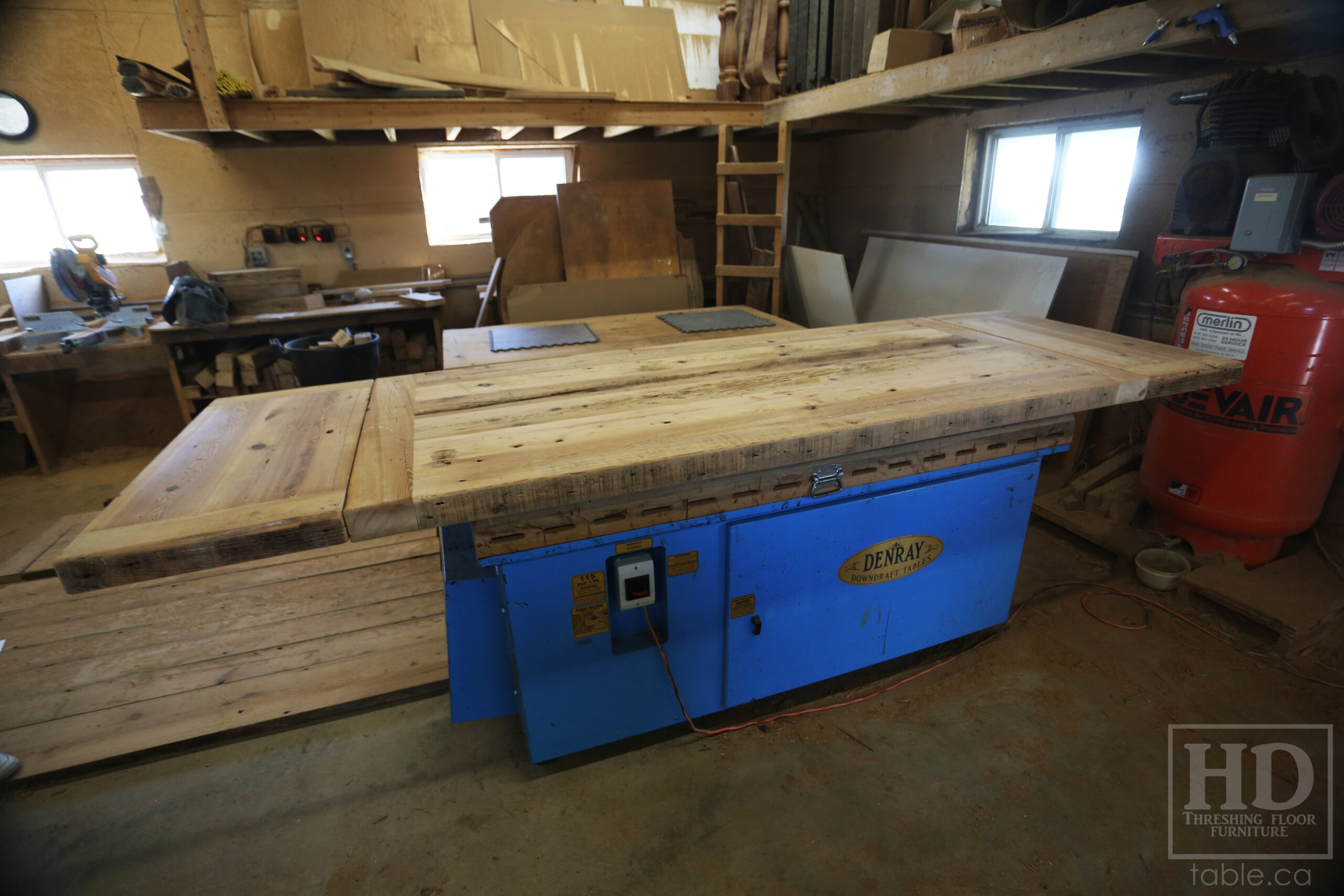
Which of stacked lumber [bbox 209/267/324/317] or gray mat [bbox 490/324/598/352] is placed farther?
stacked lumber [bbox 209/267/324/317]

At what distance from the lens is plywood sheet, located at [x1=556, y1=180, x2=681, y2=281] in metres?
4.05

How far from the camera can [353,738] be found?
1.91m

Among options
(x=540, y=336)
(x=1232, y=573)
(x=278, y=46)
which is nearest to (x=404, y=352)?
(x=278, y=46)

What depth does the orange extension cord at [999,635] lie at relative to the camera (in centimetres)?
170

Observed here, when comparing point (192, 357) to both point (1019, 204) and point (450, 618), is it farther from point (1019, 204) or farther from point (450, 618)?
point (1019, 204)

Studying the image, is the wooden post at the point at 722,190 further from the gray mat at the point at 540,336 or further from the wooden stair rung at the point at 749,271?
the gray mat at the point at 540,336

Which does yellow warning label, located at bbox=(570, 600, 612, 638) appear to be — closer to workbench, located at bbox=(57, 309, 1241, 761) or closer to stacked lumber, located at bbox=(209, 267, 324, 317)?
workbench, located at bbox=(57, 309, 1241, 761)

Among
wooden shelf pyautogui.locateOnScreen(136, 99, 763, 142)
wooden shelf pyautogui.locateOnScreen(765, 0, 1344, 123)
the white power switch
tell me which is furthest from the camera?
wooden shelf pyautogui.locateOnScreen(136, 99, 763, 142)

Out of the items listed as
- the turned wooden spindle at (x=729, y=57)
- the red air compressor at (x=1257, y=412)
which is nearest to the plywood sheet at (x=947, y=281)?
the red air compressor at (x=1257, y=412)

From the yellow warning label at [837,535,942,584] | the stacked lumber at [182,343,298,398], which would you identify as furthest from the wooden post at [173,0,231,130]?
the yellow warning label at [837,535,942,584]

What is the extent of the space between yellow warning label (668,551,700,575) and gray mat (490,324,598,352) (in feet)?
4.64

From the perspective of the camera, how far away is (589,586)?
1.46m

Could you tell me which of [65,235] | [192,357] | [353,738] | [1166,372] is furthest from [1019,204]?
[65,235]

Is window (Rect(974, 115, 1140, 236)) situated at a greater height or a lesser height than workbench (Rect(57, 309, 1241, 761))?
greater
